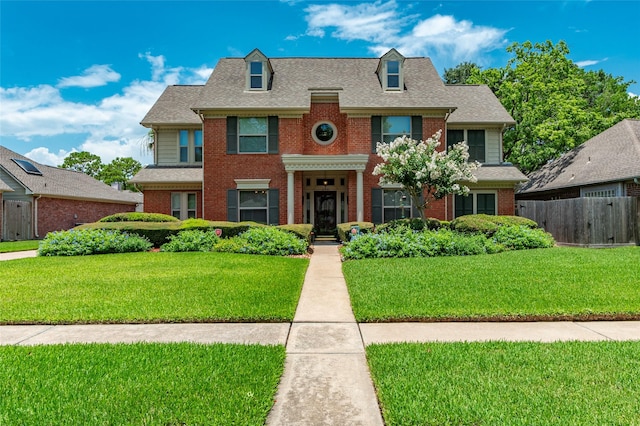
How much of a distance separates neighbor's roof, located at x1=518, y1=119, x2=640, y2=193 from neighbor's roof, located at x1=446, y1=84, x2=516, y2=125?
4.14 meters

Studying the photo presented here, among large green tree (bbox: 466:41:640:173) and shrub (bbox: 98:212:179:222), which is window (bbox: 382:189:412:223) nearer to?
shrub (bbox: 98:212:179:222)

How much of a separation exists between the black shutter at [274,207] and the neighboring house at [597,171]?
13526mm

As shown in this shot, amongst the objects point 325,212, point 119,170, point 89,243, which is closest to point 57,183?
point 89,243

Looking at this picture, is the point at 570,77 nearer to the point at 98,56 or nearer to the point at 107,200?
the point at 98,56

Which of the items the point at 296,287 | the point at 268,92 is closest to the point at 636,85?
the point at 268,92

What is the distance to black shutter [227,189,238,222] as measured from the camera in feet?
Answer: 52.5

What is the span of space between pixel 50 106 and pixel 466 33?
22.4m

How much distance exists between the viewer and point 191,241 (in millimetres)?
12289

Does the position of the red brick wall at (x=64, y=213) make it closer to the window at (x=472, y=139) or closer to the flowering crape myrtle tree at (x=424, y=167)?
the flowering crape myrtle tree at (x=424, y=167)

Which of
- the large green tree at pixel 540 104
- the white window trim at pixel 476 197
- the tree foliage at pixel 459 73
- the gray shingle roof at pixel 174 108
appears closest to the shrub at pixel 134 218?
the gray shingle roof at pixel 174 108

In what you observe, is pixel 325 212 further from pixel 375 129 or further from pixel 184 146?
pixel 184 146

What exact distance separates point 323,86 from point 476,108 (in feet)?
25.2

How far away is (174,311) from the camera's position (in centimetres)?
523

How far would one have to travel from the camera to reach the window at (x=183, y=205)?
17.3 m
